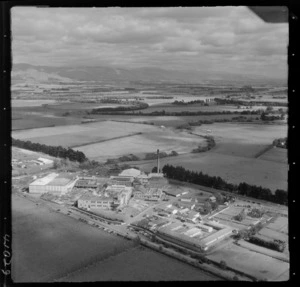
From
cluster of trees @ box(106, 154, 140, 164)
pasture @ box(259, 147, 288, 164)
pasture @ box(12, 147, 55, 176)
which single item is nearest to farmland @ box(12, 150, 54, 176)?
pasture @ box(12, 147, 55, 176)

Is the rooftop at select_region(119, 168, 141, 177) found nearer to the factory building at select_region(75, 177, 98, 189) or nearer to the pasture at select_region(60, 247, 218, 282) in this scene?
the factory building at select_region(75, 177, 98, 189)

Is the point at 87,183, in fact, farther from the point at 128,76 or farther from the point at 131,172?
the point at 128,76

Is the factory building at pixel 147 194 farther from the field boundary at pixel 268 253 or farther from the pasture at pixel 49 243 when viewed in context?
the field boundary at pixel 268 253

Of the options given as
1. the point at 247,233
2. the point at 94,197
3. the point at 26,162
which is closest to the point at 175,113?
the point at 94,197

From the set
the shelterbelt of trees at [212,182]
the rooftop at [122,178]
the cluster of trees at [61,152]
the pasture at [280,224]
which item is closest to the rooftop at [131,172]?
the rooftop at [122,178]

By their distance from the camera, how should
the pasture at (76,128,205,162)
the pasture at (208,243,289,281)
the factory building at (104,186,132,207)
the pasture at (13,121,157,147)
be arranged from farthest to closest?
the pasture at (13,121,157,147)
the pasture at (76,128,205,162)
the factory building at (104,186,132,207)
the pasture at (208,243,289,281)

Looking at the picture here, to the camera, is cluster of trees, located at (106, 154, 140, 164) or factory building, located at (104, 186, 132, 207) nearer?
factory building, located at (104, 186, 132, 207)

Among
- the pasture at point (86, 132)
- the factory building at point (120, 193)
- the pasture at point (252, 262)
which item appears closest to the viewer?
the pasture at point (252, 262)
